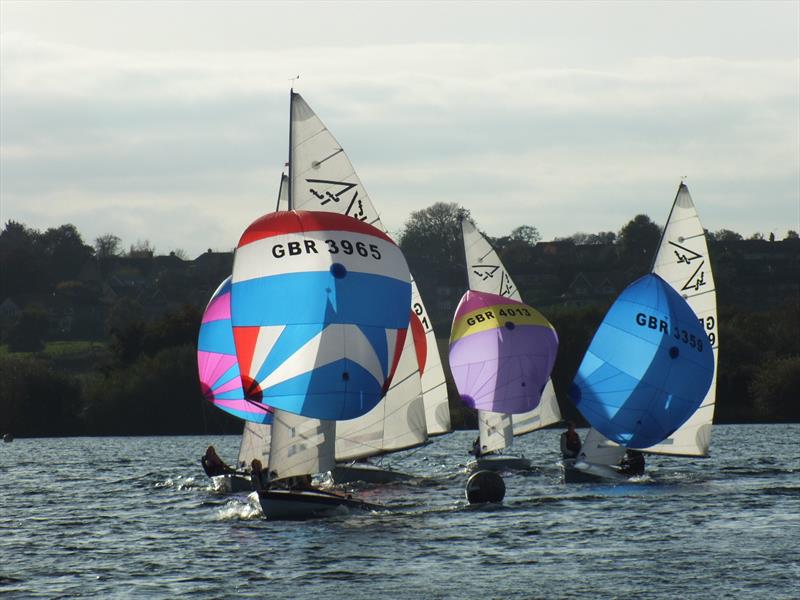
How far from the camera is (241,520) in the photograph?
41312mm

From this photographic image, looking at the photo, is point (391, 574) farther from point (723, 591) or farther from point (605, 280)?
point (605, 280)

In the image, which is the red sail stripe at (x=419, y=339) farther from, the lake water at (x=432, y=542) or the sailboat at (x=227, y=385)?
the sailboat at (x=227, y=385)

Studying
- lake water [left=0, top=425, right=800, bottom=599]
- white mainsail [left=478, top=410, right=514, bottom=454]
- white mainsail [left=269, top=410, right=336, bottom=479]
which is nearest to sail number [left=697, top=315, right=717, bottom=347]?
lake water [left=0, top=425, right=800, bottom=599]

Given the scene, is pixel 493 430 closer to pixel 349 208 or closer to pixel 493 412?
pixel 493 412

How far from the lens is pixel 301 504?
38656mm

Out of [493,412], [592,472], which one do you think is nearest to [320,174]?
[592,472]

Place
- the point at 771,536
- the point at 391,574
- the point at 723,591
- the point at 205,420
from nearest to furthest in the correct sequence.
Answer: the point at 723,591 → the point at 391,574 → the point at 771,536 → the point at 205,420

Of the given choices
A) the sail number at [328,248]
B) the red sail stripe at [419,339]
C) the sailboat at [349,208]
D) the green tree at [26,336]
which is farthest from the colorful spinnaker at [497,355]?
the green tree at [26,336]

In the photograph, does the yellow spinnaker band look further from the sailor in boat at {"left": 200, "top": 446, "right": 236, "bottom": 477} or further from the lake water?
the sailor in boat at {"left": 200, "top": 446, "right": 236, "bottom": 477}

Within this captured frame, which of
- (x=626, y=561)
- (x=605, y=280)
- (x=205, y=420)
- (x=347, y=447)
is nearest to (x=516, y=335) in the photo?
(x=347, y=447)

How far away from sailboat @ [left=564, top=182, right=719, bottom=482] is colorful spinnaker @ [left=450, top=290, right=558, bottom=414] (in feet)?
21.2

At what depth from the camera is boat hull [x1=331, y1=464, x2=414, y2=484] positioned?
165 feet

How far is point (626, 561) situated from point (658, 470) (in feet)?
82.7

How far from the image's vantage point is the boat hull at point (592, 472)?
50688 mm
